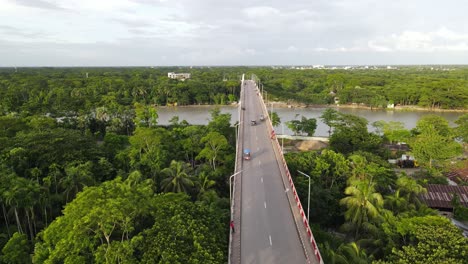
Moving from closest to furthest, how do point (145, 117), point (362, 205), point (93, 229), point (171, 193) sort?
point (93, 229), point (171, 193), point (362, 205), point (145, 117)

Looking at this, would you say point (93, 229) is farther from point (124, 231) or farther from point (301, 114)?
point (301, 114)

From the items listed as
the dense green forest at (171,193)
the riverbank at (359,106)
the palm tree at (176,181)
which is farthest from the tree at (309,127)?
the riverbank at (359,106)

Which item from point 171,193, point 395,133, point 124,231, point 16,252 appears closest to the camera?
point 124,231

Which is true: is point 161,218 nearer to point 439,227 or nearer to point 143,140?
point 439,227

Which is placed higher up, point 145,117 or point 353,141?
point 145,117

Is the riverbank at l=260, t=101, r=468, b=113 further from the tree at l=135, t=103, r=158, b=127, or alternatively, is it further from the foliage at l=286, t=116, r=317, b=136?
the tree at l=135, t=103, r=158, b=127

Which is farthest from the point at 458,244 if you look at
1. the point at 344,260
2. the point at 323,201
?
the point at 323,201

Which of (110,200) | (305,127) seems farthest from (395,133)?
(110,200)

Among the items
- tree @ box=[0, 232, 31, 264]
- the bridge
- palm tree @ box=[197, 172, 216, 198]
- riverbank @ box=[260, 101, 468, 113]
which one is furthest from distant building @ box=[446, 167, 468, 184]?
riverbank @ box=[260, 101, 468, 113]
